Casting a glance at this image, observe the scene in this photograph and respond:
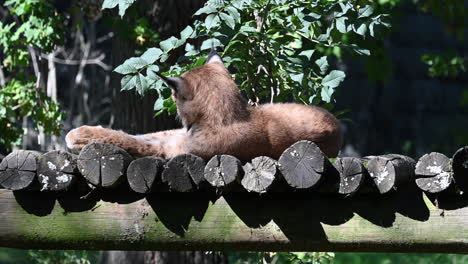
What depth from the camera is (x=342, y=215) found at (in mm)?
3502

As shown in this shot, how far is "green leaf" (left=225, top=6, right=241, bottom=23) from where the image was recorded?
157 inches

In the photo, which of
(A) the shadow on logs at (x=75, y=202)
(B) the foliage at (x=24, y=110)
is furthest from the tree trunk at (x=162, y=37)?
(A) the shadow on logs at (x=75, y=202)

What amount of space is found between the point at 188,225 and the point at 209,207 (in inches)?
4.7

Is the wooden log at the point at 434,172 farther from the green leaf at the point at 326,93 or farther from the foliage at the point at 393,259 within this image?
the foliage at the point at 393,259

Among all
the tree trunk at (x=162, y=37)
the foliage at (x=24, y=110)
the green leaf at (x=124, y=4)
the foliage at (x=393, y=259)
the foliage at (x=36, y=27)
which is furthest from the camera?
the foliage at (x=393, y=259)

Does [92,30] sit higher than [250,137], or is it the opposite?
[250,137]

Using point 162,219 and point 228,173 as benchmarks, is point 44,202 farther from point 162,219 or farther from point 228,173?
point 228,173

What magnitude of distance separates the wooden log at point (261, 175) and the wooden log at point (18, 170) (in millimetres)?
877

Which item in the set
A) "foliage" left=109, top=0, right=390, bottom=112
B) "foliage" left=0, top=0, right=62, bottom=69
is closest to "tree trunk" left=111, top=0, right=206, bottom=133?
"foliage" left=0, top=0, right=62, bottom=69

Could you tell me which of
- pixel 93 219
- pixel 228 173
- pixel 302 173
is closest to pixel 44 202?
pixel 93 219

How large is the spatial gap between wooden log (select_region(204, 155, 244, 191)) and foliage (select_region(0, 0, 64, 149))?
2626 mm

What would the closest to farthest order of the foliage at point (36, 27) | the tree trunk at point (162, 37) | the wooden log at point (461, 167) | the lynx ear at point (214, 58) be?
the wooden log at point (461, 167)
the lynx ear at point (214, 58)
the foliage at point (36, 27)
the tree trunk at point (162, 37)

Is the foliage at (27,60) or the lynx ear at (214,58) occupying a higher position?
the lynx ear at (214,58)

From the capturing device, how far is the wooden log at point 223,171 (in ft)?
10.7
